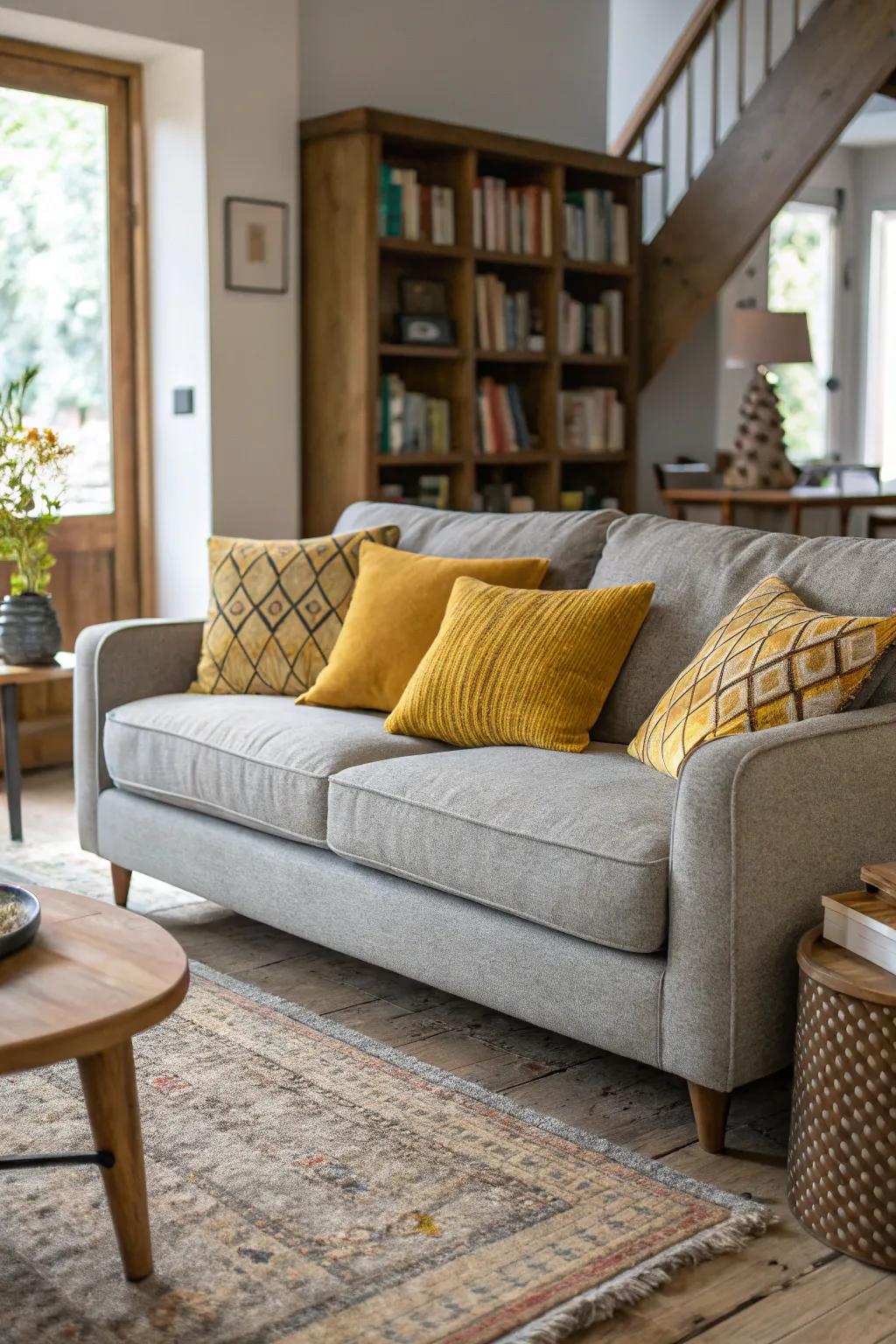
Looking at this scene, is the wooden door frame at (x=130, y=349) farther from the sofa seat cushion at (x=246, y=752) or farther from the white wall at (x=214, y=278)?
the sofa seat cushion at (x=246, y=752)

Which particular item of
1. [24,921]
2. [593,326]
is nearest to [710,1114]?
[24,921]

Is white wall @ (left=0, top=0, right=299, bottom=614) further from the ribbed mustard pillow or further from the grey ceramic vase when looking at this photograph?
the ribbed mustard pillow

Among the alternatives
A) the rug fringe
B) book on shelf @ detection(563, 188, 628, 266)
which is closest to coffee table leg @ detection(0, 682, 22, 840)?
the rug fringe

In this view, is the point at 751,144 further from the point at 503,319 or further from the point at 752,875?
the point at 752,875

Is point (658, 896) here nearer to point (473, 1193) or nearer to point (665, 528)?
point (473, 1193)

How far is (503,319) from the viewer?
5.41 meters

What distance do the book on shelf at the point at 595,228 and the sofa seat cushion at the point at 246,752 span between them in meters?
2.88

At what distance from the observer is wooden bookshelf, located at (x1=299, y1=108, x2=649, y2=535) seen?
4.84m

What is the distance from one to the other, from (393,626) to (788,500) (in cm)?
271

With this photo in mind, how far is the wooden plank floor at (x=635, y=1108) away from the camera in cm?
182

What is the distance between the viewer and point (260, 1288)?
73.2 inches

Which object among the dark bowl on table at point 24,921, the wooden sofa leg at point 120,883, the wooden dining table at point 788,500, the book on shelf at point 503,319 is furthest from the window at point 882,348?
the dark bowl on table at point 24,921

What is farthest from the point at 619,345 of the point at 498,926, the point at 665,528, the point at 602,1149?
the point at 602,1149

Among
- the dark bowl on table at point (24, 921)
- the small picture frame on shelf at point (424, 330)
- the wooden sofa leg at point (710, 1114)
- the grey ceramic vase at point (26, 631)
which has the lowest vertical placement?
the wooden sofa leg at point (710, 1114)
